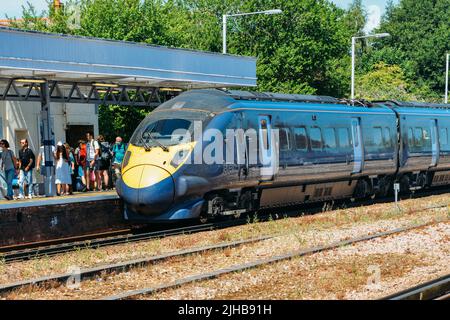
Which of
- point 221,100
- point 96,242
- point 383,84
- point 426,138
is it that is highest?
point 221,100

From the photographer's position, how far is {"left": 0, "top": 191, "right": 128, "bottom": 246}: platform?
52.8 feet

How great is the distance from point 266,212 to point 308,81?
33050mm


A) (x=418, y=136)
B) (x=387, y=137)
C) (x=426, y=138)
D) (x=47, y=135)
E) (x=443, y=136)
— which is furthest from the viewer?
(x=443, y=136)

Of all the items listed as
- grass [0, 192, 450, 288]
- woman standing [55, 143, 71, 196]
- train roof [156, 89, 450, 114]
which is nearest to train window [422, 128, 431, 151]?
train roof [156, 89, 450, 114]

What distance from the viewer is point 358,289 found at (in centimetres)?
1072

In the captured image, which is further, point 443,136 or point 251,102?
point 443,136

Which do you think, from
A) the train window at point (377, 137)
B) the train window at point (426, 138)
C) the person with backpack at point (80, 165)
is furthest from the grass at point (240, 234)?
the person with backpack at point (80, 165)

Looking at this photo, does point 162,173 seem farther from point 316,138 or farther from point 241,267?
point 316,138

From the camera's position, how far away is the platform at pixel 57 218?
16.1 meters

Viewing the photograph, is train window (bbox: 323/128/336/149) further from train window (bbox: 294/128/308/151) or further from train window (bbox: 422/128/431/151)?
train window (bbox: 422/128/431/151)

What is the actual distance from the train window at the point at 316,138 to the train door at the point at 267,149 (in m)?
1.67

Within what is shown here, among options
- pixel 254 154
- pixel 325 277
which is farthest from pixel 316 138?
pixel 325 277

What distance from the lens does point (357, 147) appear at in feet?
75.8

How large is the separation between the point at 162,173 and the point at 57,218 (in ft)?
7.75
